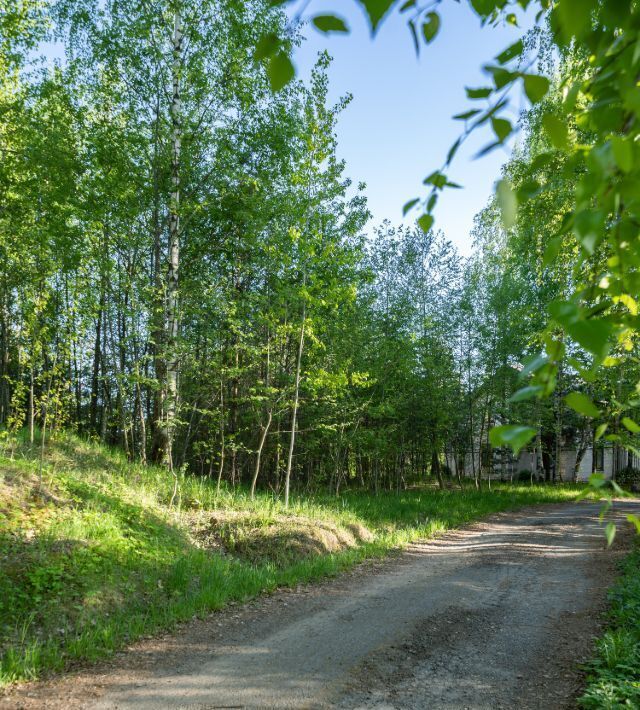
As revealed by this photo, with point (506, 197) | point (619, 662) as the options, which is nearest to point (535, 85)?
point (506, 197)

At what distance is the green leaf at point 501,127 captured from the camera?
967 millimetres

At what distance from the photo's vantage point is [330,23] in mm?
849

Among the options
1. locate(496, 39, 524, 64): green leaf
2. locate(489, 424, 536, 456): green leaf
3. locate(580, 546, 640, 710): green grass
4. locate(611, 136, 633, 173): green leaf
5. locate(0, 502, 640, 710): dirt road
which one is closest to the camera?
locate(611, 136, 633, 173): green leaf

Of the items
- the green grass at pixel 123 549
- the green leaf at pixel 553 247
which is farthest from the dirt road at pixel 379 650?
the green leaf at pixel 553 247

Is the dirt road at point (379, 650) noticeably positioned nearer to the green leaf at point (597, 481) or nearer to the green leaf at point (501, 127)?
the green leaf at point (597, 481)

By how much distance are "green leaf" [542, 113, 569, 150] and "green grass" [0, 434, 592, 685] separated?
4.84 metres

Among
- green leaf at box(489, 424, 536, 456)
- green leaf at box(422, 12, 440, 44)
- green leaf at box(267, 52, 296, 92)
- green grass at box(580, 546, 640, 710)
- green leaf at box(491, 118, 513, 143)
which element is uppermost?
green leaf at box(422, 12, 440, 44)

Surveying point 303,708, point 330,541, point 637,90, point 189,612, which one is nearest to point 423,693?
point 303,708

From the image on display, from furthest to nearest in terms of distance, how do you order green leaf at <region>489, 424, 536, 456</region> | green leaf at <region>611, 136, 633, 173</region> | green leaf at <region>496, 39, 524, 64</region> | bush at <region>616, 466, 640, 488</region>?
bush at <region>616, 466, 640, 488</region>
green leaf at <region>496, 39, 524, 64</region>
green leaf at <region>489, 424, 536, 456</region>
green leaf at <region>611, 136, 633, 173</region>

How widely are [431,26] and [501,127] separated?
249 mm

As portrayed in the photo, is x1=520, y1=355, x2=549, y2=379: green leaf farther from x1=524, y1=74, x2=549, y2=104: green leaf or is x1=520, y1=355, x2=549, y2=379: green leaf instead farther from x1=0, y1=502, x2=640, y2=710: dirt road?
x1=0, y1=502, x2=640, y2=710: dirt road

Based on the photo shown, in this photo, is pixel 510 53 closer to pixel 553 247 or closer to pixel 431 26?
pixel 431 26

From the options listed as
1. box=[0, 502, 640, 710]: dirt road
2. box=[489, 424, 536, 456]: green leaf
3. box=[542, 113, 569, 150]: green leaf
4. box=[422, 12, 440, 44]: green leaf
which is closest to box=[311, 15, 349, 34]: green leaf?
box=[422, 12, 440, 44]: green leaf

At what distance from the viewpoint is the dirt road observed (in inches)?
147
